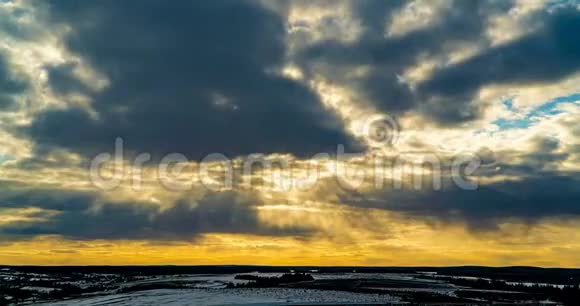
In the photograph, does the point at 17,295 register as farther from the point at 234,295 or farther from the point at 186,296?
the point at 234,295

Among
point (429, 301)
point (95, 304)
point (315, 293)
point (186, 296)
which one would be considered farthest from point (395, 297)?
point (95, 304)

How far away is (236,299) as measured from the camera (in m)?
73.2

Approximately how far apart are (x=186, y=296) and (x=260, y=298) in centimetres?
1114

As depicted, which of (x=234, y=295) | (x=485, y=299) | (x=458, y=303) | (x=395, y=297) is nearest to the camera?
(x=458, y=303)

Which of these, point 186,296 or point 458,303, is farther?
point 186,296

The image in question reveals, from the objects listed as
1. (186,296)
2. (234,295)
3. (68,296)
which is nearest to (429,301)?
(234,295)

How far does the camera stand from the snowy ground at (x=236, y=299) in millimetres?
67562

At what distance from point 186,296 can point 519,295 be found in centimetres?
4618

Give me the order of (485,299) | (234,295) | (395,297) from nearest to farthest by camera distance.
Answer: (485,299), (395,297), (234,295)

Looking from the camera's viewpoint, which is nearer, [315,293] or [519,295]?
[519,295]

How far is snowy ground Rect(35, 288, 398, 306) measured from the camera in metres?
67.6

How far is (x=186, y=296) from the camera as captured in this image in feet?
255

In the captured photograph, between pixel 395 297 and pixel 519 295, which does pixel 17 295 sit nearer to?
pixel 395 297

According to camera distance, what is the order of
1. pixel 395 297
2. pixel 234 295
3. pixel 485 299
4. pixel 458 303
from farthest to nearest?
pixel 234 295, pixel 395 297, pixel 485 299, pixel 458 303
